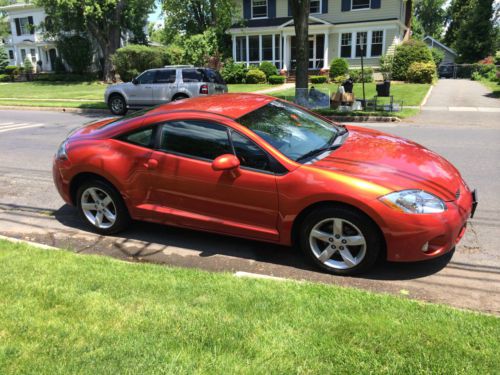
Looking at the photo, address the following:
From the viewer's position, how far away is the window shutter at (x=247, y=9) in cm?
3466

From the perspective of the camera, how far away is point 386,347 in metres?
2.75

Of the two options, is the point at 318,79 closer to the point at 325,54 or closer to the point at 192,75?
the point at 325,54

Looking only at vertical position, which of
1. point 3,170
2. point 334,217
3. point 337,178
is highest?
point 337,178

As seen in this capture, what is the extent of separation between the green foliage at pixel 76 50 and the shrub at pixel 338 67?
22067mm

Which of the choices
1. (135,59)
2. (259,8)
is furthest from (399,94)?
(135,59)

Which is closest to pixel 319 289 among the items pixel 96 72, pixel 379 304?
pixel 379 304

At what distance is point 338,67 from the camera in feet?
97.5

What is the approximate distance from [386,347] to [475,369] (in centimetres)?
48

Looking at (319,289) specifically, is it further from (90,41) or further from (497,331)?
(90,41)

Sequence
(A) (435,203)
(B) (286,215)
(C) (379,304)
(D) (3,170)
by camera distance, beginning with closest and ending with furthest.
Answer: (C) (379,304) → (A) (435,203) → (B) (286,215) → (D) (3,170)

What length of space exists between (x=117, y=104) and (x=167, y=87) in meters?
2.37

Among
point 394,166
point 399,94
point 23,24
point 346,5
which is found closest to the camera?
point 394,166

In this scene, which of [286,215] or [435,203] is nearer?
[435,203]

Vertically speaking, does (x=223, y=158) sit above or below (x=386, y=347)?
above
